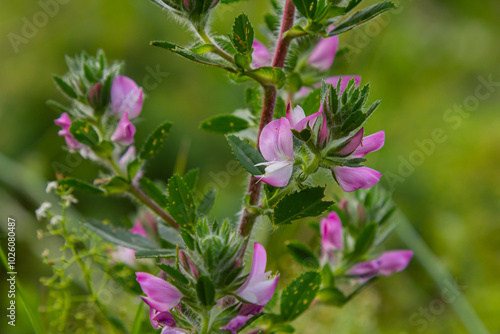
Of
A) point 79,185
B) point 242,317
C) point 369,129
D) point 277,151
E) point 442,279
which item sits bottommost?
point 442,279

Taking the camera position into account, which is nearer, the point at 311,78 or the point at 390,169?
the point at 311,78

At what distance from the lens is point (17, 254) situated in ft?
4.98

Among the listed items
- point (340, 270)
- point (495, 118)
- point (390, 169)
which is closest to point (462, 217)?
point (390, 169)

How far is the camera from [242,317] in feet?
1.63

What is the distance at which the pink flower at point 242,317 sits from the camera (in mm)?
494

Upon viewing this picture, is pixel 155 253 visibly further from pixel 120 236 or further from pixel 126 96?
pixel 126 96

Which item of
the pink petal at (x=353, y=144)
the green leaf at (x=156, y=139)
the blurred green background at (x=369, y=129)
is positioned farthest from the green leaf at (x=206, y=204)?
the blurred green background at (x=369, y=129)

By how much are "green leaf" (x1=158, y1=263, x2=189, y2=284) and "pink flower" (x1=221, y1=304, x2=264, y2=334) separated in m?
0.06

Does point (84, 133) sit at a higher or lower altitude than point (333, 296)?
higher

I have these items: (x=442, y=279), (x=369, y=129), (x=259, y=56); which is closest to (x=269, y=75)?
(x=259, y=56)

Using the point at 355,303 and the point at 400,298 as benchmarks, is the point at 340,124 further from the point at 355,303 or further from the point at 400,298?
the point at 400,298

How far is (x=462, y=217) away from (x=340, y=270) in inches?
41.1

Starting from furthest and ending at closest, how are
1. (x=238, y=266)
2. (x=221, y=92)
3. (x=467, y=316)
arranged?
(x=221, y=92) < (x=467, y=316) < (x=238, y=266)

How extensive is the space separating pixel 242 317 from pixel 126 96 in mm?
329
